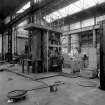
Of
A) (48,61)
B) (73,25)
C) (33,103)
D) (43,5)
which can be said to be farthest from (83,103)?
(73,25)

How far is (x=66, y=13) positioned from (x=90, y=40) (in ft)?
15.3

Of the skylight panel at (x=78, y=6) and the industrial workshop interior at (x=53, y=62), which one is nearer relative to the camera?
the industrial workshop interior at (x=53, y=62)

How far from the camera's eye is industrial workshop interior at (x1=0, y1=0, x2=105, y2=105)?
2.61 meters

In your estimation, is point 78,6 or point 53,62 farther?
point 78,6

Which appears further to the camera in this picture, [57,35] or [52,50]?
[57,35]

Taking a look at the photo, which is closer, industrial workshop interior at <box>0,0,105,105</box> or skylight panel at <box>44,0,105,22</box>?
industrial workshop interior at <box>0,0,105,105</box>

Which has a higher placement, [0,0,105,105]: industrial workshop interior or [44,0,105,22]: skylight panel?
[44,0,105,22]: skylight panel

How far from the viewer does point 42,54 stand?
578 cm

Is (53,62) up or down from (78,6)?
down

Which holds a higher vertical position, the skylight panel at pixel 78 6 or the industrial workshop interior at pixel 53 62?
the skylight panel at pixel 78 6

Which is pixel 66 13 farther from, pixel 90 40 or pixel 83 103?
pixel 83 103

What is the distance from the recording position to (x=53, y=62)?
6.06 m

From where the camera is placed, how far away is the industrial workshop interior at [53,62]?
261 centimetres

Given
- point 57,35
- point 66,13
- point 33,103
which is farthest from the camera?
point 66,13
